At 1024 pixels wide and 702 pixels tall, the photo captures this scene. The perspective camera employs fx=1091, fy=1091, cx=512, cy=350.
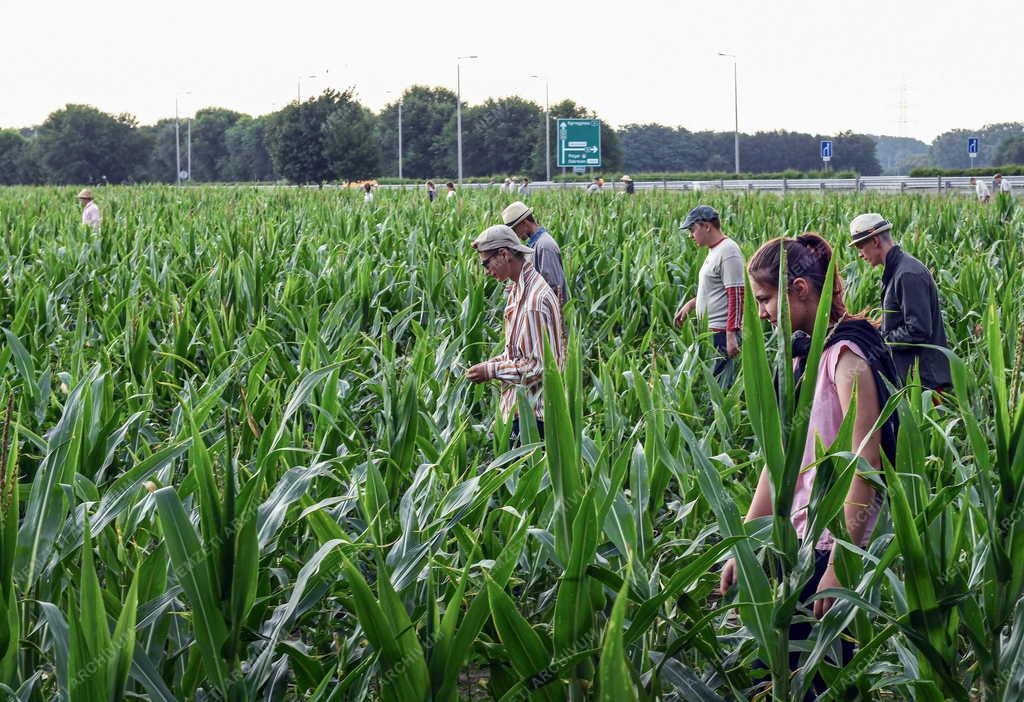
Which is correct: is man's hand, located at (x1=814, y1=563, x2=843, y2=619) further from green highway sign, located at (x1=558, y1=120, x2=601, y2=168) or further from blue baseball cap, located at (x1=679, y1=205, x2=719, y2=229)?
green highway sign, located at (x1=558, y1=120, x2=601, y2=168)

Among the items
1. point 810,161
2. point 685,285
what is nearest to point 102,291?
point 685,285

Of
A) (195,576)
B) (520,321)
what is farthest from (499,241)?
(195,576)

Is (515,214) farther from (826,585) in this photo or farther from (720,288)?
(826,585)

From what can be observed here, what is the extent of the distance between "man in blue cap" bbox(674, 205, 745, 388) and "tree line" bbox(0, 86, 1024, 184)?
144 feet

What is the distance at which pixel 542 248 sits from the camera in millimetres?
6457

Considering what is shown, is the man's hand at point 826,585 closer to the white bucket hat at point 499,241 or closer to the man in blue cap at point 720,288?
the white bucket hat at point 499,241

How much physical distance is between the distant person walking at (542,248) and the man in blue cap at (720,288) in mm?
821

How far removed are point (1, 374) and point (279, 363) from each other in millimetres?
1153

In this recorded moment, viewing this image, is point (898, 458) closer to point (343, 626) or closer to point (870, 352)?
point (870, 352)

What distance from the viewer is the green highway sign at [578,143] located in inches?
1878

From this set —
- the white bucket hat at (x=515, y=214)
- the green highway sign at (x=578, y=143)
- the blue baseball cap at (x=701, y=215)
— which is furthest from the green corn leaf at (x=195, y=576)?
the green highway sign at (x=578, y=143)

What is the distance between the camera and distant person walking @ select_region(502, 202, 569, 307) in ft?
21.1

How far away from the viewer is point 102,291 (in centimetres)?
814

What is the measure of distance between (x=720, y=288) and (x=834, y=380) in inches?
156
